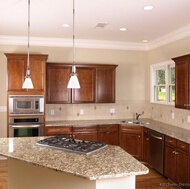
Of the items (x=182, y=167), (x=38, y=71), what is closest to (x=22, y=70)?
(x=38, y=71)

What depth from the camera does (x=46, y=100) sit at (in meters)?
5.26

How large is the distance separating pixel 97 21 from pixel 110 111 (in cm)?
255

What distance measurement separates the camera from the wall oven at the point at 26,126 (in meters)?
4.74

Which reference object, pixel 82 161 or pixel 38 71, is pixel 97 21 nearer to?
pixel 38 71

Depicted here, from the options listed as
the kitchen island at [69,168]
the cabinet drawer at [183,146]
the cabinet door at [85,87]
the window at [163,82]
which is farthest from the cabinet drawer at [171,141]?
the cabinet door at [85,87]

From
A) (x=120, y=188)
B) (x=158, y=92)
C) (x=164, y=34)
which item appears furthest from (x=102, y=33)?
(x=120, y=188)

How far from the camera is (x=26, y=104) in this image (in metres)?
4.81

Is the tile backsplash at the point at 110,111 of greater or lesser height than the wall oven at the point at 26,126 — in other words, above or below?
above

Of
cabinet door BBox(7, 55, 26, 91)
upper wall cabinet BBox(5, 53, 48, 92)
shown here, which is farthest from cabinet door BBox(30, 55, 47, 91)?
cabinet door BBox(7, 55, 26, 91)

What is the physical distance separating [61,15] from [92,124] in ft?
8.07

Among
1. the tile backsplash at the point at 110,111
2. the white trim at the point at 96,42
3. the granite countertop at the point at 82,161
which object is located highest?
the white trim at the point at 96,42

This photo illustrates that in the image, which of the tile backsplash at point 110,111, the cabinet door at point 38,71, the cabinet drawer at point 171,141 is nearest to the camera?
the cabinet drawer at point 171,141

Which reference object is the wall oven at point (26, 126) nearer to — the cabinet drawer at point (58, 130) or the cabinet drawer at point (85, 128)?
the cabinet drawer at point (58, 130)

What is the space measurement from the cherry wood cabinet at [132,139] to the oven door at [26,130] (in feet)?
6.00
